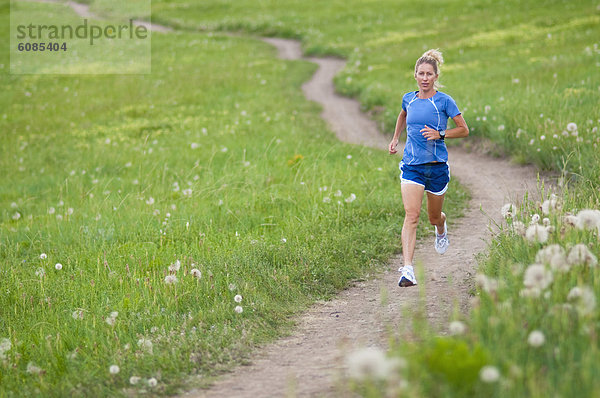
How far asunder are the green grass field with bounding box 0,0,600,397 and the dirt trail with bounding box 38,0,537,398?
9.5 inches

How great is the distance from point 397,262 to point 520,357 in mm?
3916

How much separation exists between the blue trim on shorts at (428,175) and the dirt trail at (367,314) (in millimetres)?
735

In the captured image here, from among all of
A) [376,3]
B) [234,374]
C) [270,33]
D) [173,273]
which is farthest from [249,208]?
[376,3]

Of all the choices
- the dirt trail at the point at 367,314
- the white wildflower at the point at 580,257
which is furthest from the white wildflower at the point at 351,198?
the white wildflower at the point at 580,257

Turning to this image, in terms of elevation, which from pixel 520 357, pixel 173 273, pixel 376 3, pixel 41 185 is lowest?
pixel 41 185

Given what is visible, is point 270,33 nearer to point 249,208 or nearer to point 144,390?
point 249,208

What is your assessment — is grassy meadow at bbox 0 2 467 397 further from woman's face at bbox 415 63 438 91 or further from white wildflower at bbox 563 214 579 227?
white wildflower at bbox 563 214 579 227

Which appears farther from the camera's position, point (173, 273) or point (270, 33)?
point (270, 33)

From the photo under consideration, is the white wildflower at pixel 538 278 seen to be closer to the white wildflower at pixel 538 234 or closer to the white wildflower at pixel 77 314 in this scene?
the white wildflower at pixel 538 234

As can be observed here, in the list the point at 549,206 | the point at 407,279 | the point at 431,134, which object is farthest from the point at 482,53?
the point at 549,206

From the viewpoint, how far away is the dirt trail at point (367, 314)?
4332mm

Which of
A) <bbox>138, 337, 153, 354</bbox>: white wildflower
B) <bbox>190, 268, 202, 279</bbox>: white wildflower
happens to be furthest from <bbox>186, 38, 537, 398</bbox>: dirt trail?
<bbox>190, 268, 202, 279</bbox>: white wildflower

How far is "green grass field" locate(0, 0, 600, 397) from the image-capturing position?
3674 mm

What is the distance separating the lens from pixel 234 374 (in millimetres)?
4645
